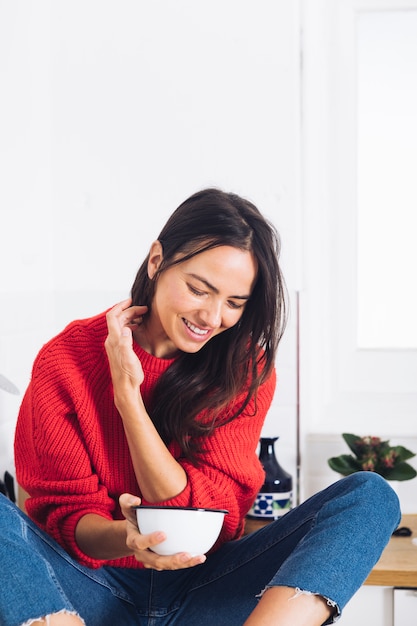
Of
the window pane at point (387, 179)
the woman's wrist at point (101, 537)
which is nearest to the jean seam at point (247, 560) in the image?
the woman's wrist at point (101, 537)

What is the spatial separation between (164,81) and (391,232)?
2.54ft

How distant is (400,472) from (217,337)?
69 cm

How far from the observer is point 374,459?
7.09 feet

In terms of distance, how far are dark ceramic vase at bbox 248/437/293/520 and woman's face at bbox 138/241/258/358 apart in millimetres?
639

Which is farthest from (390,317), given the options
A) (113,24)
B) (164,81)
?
(113,24)

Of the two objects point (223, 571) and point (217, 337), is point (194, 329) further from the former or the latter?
point (223, 571)

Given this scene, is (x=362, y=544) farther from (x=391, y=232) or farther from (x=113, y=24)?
(x=113, y=24)

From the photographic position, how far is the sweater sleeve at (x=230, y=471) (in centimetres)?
165

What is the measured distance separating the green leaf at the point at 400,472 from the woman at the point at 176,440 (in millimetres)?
507

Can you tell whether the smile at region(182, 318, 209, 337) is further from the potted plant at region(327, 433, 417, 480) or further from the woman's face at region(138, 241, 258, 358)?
the potted plant at region(327, 433, 417, 480)

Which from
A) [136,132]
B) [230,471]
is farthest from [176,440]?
[136,132]

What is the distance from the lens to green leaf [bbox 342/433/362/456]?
221 cm

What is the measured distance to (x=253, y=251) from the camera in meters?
1.63

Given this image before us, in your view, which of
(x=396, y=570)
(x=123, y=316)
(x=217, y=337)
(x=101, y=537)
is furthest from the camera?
(x=396, y=570)
